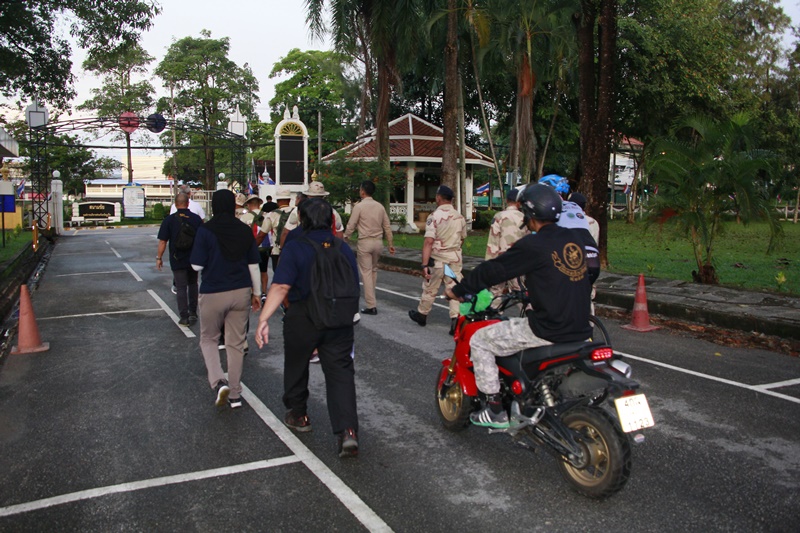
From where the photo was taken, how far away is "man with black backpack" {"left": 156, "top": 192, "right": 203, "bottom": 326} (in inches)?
358

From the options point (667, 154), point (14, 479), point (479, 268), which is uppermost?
point (667, 154)

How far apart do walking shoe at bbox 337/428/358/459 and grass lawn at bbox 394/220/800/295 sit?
8.66m

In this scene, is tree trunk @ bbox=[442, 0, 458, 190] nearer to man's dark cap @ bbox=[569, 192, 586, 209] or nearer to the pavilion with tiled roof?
the pavilion with tiled roof

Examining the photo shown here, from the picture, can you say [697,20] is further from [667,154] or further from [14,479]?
[14,479]

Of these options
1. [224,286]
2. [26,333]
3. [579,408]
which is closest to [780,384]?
[579,408]

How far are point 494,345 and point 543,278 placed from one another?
58cm

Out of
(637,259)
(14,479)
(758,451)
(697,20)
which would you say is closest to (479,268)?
(758,451)

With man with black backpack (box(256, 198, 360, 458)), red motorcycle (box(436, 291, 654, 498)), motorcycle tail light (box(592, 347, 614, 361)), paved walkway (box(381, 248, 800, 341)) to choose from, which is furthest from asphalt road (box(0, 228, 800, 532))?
paved walkway (box(381, 248, 800, 341))

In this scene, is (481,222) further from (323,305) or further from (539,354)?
(539,354)

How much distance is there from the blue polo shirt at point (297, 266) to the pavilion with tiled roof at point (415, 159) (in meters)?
24.9

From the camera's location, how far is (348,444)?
4.62 meters

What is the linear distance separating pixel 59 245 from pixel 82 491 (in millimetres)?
26220

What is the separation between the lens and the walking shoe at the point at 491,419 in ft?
14.6

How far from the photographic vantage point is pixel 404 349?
8102mm
